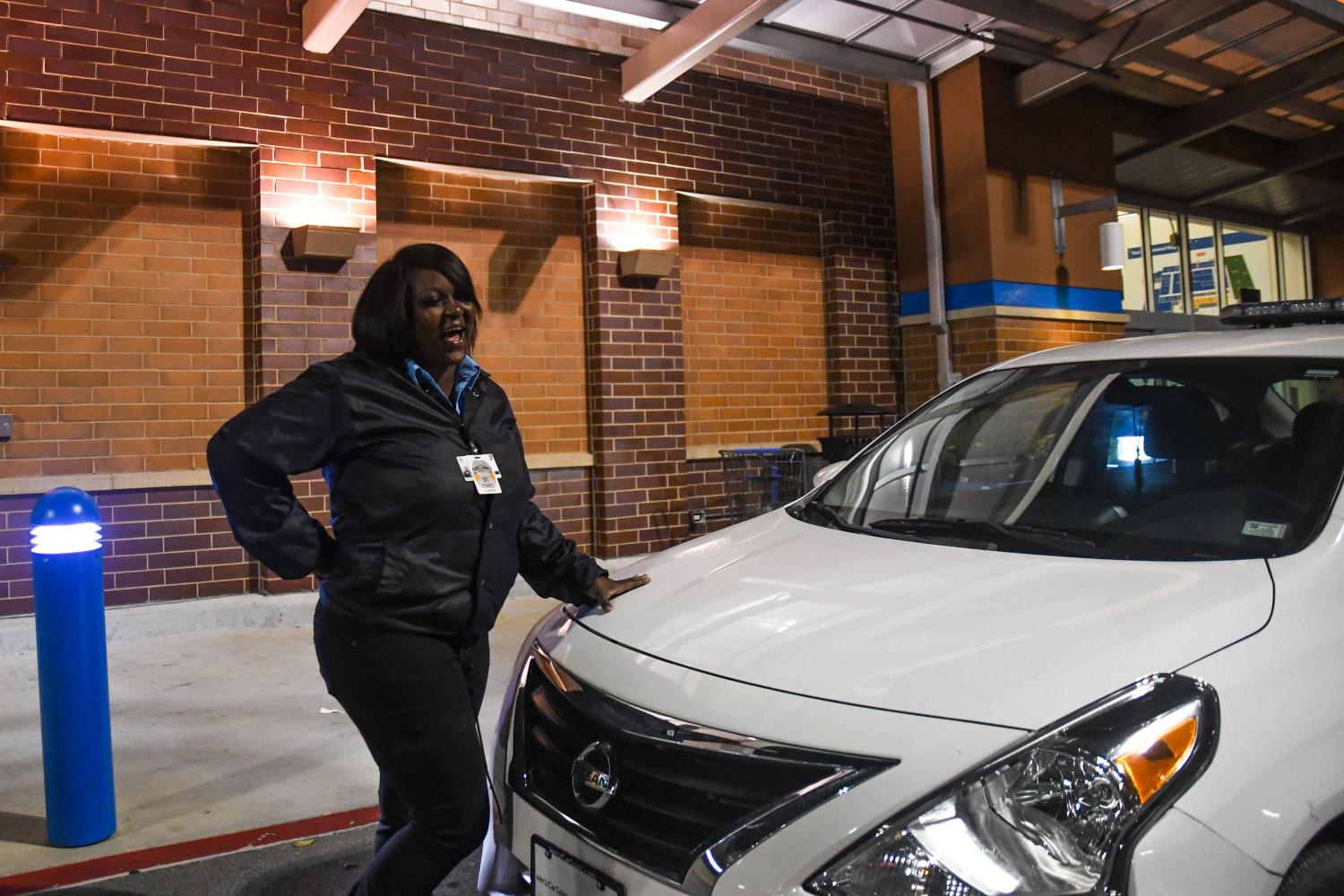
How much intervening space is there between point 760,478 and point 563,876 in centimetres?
700

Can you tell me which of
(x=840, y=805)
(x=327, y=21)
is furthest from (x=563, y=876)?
(x=327, y=21)

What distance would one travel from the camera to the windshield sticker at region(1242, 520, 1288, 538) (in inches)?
86.4

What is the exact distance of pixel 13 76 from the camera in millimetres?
6938

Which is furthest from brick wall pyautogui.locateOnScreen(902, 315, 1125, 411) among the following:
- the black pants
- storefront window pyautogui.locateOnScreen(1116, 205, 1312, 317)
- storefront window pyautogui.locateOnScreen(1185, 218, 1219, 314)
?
the black pants

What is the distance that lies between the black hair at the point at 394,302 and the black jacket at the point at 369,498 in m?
0.05

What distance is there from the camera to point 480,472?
244 cm

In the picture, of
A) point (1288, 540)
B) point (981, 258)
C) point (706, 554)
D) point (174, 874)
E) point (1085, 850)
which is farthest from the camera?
point (981, 258)

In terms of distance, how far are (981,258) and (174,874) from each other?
8681 millimetres

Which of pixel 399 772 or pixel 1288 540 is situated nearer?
pixel 1288 540

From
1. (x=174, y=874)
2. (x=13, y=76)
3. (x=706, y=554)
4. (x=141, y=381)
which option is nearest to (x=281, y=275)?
(x=141, y=381)

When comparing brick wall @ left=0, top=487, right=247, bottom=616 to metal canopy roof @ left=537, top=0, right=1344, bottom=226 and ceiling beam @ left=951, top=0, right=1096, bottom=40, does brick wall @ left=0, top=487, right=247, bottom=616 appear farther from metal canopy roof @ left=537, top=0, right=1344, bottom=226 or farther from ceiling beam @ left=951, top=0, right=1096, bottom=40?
ceiling beam @ left=951, top=0, right=1096, bottom=40

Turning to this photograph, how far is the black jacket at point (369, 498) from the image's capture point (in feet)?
7.49

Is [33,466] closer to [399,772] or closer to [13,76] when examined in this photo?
[13,76]

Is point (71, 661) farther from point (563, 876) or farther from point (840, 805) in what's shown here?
point (840, 805)
